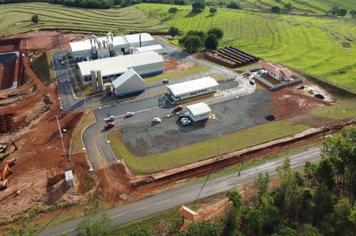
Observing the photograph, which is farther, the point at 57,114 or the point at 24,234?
the point at 57,114

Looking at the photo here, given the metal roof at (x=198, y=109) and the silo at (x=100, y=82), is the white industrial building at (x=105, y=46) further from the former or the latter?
the metal roof at (x=198, y=109)

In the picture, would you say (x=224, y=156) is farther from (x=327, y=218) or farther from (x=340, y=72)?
(x=340, y=72)

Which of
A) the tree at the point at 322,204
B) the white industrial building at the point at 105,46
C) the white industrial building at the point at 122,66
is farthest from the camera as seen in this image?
the white industrial building at the point at 105,46

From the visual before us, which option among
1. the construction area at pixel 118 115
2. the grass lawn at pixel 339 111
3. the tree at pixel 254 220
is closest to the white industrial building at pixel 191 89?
the construction area at pixel 118 115

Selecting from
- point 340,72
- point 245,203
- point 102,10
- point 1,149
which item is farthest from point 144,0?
point 245,203

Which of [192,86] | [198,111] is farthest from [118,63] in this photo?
[198,111]

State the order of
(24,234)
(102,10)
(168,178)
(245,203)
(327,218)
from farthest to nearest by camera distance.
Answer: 1. (102,10)
2. (168,178)
3. (245,203)
4. (327,218)
5. (24,234)

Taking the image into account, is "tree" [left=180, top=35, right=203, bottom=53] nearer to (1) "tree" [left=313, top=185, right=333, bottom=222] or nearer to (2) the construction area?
(2) the construction area
